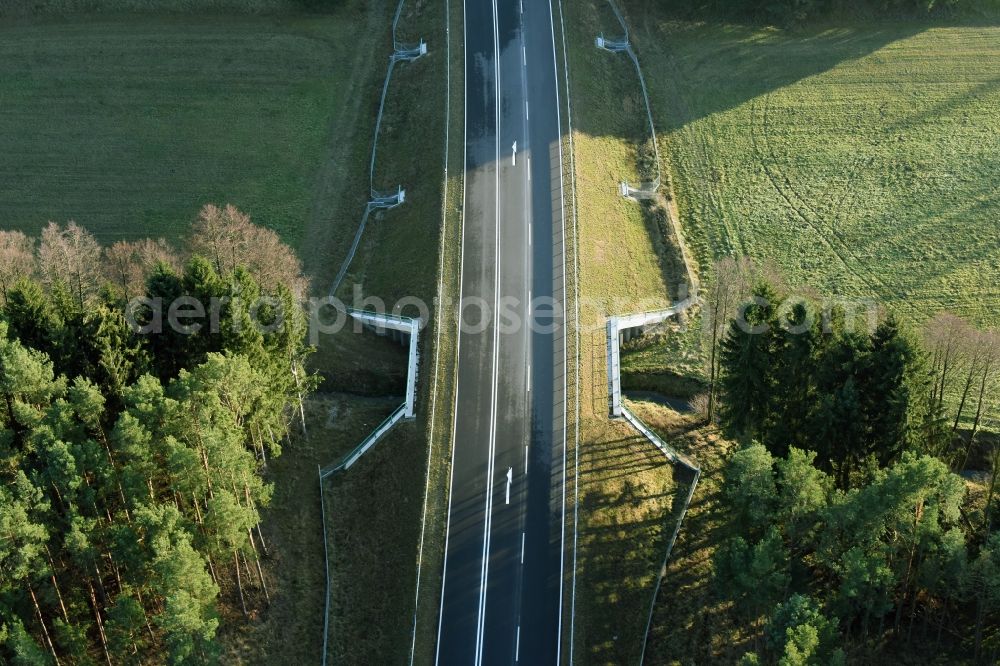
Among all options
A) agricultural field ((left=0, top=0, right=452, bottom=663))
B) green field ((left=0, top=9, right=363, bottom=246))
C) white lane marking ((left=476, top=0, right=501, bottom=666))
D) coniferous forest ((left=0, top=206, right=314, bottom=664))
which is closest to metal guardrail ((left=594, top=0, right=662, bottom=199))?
white lane marking ((left=476, top=0, right=501, bottom=666))

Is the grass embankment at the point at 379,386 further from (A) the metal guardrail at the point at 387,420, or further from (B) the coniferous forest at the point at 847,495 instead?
(B) the coniferous forest at the point at 847,495

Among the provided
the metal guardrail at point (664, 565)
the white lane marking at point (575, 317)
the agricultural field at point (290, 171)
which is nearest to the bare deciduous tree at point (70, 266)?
the agricultural field at point (290, 171)

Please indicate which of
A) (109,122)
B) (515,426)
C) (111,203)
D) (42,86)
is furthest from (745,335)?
(42,86)

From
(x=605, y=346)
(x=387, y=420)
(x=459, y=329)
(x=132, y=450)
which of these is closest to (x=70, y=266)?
(x=132, y=450)

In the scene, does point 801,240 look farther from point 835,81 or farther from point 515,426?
point 515,426

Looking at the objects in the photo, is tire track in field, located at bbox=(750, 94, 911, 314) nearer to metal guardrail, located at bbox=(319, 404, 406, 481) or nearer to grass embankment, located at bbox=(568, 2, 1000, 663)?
grass embankment, located at bbox=(568, 2, 1000, 663)
